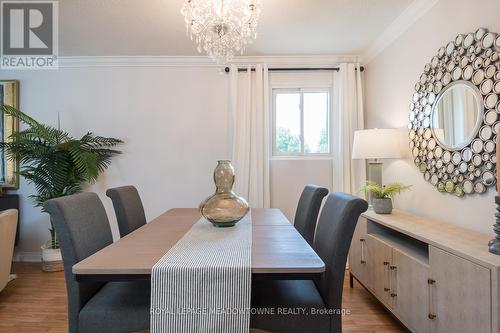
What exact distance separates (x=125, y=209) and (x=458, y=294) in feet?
6.37

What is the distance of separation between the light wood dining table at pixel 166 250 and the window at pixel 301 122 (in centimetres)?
193

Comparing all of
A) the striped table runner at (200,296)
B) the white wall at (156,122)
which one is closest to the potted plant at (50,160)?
the white wall at (156,122)

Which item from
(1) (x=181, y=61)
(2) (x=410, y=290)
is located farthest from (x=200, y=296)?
(1) (x=181, y=61)

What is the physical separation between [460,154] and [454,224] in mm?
476

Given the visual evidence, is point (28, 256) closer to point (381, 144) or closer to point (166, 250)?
point (166, 250)

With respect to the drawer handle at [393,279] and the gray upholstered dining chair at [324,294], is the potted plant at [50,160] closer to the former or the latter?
the gray upholstered dining chair at [324,294]

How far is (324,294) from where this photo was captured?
4.32 feet

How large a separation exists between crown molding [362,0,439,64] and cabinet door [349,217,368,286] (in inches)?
68.5

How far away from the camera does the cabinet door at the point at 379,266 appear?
203 cm

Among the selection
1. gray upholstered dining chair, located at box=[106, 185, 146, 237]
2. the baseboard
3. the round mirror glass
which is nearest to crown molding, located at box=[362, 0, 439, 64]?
the round mirror glass

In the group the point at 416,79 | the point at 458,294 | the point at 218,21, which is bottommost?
the point at 458,294

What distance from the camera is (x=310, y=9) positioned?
2.42 m

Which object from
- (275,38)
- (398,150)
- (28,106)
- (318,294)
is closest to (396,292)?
(318,294)

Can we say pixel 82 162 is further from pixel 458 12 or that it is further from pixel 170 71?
pixel 458 12
